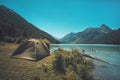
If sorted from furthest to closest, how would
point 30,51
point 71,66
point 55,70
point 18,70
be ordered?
point 30,51 → point 71,66 → point 55,70 → point 18,70

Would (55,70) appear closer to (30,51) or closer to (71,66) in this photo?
(71,66)

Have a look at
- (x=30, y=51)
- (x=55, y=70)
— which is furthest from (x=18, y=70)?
(x=30, y=51)

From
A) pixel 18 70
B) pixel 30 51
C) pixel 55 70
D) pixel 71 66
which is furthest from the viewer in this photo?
pixel 30 51

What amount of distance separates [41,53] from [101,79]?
8.45 meters

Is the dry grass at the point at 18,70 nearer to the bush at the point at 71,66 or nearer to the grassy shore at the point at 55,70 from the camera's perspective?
the grassy shore at the point at 55,70

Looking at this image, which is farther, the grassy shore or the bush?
the bush

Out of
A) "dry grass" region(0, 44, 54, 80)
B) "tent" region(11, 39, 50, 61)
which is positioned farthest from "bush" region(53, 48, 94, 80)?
"tent" region(11, 39, 50, 61)

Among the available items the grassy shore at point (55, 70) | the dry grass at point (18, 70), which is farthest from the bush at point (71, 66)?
the dry grass at point (18, 70)

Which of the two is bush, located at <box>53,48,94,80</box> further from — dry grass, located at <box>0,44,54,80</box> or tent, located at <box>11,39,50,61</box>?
tent, located at <box>11,39,50,61</box>

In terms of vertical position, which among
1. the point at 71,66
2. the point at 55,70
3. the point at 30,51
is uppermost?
the point at 30,51

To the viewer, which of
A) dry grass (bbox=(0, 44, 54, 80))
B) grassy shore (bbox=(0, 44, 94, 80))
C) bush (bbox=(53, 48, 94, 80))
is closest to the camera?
dry grass (bbox=(0, 44, 54, 80))

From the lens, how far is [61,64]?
14156mm

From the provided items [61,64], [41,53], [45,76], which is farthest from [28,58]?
→ [45,76]

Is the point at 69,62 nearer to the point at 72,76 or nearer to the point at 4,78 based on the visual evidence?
the point at 72,76
